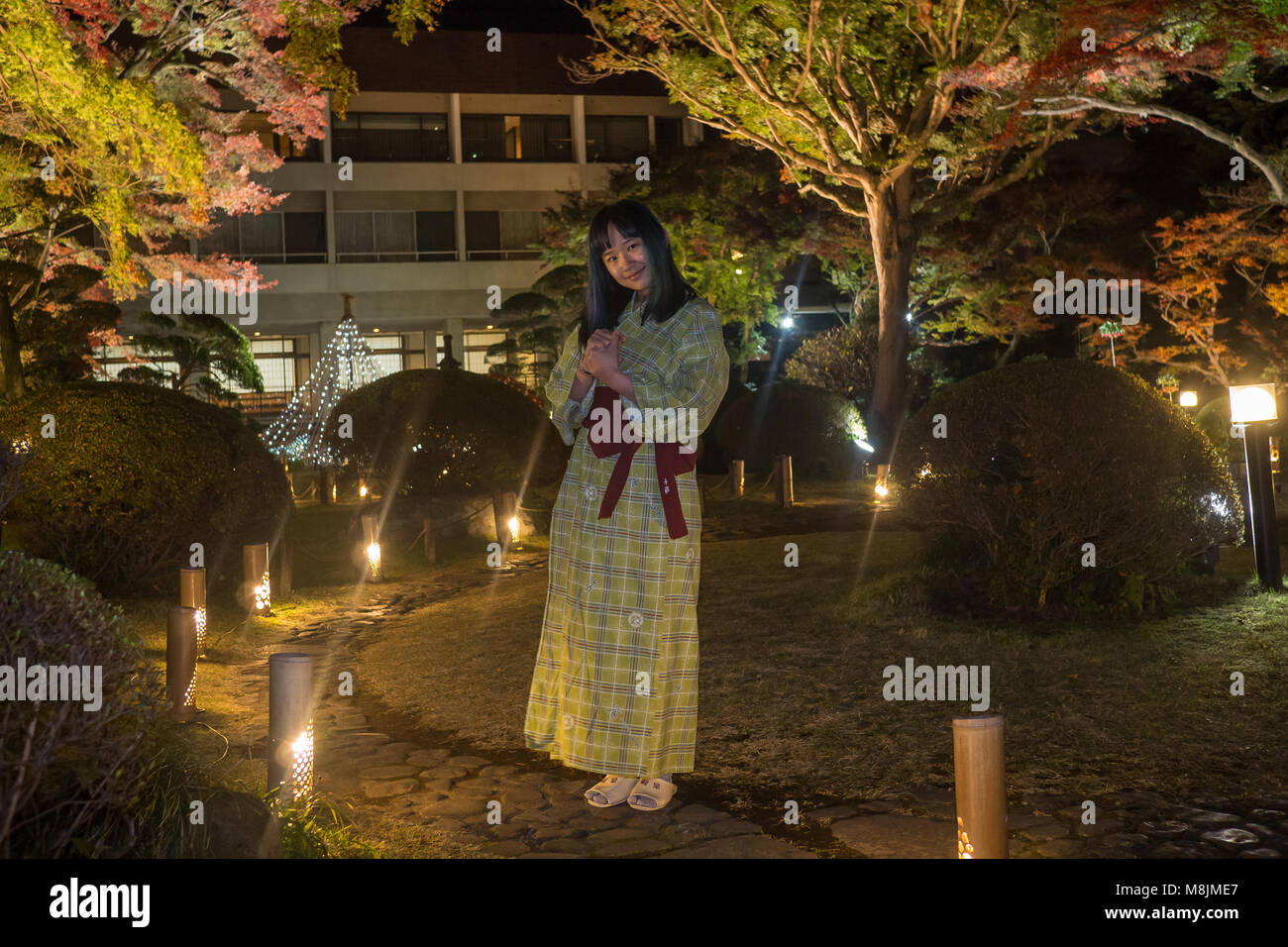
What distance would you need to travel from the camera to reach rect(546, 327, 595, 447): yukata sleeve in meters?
4.77

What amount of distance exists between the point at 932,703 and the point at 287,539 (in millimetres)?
6734

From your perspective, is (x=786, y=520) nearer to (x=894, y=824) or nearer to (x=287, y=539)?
(x=287, y=539)

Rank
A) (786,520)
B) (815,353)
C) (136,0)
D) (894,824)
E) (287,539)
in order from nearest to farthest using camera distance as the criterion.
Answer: (894,824) → (287,539) → (136,0) → (786,520) → (815,353)

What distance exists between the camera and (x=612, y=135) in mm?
41156

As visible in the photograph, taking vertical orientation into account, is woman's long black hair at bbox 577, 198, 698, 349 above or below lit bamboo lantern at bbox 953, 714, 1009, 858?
above

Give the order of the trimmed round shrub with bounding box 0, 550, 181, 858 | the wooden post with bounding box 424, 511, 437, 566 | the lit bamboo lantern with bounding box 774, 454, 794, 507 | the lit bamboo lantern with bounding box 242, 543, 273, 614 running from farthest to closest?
the lit bamboo lantern with bounding box 774, 454, 794, 507, the wooden post with bounding box 424, 511, 437, 566, the lit bamboo lantern with bounding box 242, 543, 273, 614, the trimmed round shrub with bounding box 0, 550, 181, 858

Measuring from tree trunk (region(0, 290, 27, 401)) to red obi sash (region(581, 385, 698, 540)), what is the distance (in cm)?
1015

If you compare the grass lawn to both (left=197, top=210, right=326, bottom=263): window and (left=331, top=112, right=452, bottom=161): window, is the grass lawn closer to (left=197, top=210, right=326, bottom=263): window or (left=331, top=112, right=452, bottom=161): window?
(left=197, top=210, right=326, bottom=263): window

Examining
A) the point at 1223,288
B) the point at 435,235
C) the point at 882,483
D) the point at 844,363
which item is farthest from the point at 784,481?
the point at 435,235

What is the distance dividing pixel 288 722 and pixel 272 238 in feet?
118

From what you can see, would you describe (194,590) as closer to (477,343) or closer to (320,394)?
(320,394)

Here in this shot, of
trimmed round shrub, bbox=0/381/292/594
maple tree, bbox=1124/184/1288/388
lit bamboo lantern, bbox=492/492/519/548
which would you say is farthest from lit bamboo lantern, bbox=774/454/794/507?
maple tree, bbox=1124/184/1288/388
